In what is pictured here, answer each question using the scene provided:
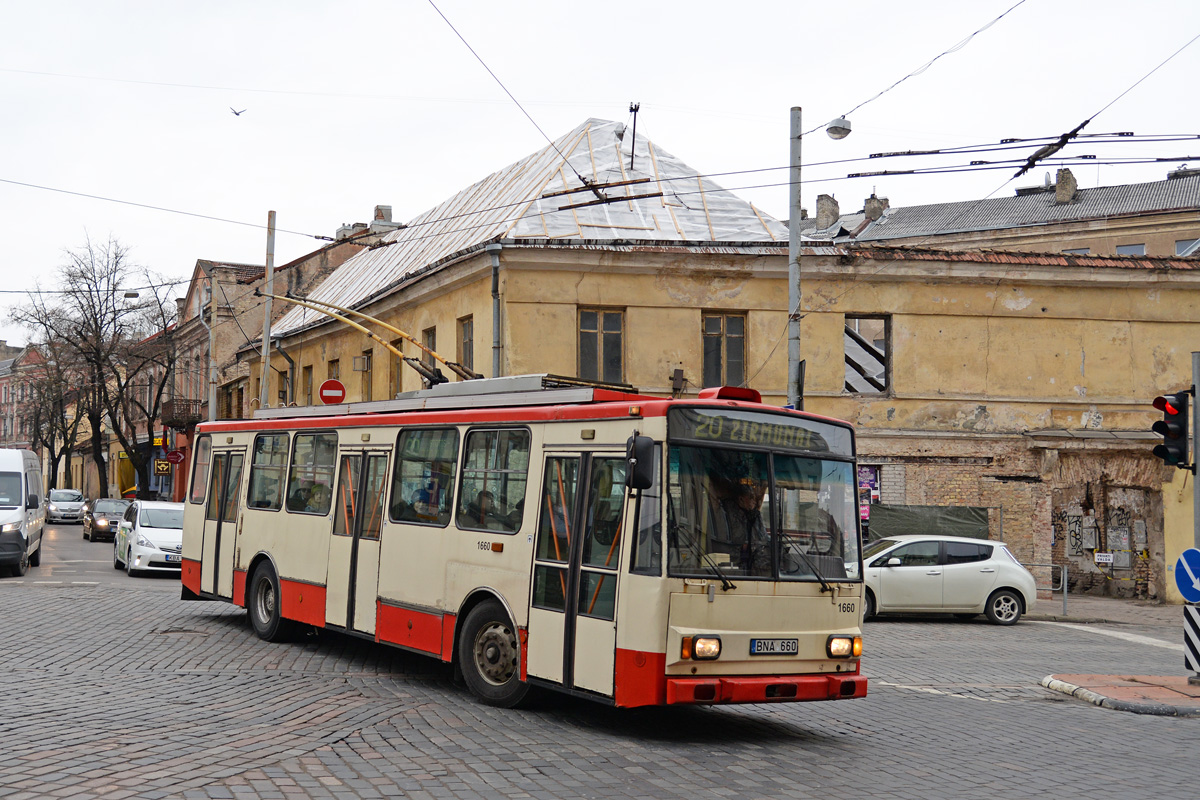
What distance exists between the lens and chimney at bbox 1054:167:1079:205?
2306 inches

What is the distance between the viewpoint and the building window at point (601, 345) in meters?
24.0

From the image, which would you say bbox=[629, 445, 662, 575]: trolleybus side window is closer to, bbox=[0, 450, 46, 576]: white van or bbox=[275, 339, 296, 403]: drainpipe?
bbox=[0, 450, 46, 576]: white van

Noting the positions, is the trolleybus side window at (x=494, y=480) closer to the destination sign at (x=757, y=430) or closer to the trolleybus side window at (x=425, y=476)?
the trolleybus side window at (x=425, y=476)

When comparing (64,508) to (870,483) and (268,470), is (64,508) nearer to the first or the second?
(870,483)

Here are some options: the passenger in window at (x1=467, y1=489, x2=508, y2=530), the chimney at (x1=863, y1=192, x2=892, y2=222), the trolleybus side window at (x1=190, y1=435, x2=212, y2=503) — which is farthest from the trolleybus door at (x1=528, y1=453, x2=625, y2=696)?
the chimney at (x1=863, y1=192, x2=892, y2=222)

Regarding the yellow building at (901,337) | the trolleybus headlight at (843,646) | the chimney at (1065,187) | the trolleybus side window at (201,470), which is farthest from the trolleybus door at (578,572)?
the chimney at (1065,187)

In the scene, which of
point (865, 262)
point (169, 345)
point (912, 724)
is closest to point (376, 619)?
point (912, 724)

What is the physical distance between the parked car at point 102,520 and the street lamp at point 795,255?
27385mm

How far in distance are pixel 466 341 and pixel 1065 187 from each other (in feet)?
141

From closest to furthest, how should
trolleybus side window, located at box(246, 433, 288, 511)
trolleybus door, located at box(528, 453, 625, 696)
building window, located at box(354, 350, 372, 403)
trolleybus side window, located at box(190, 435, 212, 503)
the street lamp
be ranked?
trolleybus door, located at box(528, 453, 625, 696) → trolleybus side window, located at box(246, 433, 288, 511) → trolleybus side window, located at box(190, 435, 212, 503) → the street lamp → building window, located at box(354, 350, 372, 403)

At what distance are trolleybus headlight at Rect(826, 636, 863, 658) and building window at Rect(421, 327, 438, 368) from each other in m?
19.3

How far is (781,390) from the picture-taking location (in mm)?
24203

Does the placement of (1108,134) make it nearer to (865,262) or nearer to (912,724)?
(912,724)

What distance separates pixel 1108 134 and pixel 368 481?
29.6 ft
